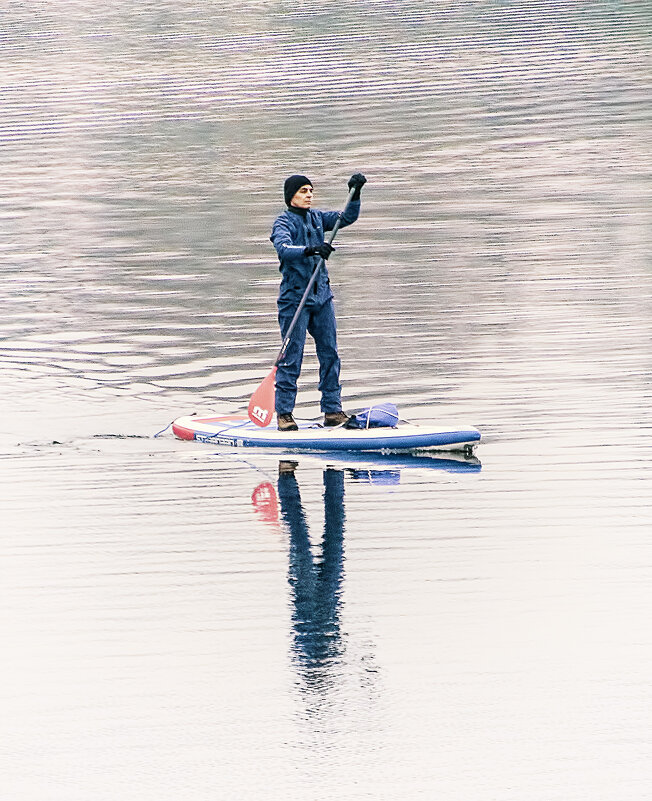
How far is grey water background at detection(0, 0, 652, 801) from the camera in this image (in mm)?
7930

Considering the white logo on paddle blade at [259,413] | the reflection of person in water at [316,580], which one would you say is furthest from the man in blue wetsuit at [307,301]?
the reflection of person in water at [316,580]

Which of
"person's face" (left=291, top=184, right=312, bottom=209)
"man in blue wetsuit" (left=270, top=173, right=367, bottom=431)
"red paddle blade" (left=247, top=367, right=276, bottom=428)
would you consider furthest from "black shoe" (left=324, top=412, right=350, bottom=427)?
"person's face" (left=291, top=184, right=312, bottom=209)

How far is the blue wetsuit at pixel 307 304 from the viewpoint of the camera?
14266 millimetres

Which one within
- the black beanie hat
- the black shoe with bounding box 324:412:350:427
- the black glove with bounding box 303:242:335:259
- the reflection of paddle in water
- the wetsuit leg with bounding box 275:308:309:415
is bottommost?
the reflection of paddle in water

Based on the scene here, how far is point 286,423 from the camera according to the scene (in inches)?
571

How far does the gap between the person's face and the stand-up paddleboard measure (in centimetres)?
165

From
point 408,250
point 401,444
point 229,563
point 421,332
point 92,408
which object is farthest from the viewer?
point 408,250

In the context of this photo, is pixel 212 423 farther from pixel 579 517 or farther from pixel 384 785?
pixel 384 785

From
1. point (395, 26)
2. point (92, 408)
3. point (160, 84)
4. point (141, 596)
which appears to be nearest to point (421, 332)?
point (92, 408)

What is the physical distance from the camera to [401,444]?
13.8 m

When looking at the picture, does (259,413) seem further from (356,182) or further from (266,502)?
(266,502)

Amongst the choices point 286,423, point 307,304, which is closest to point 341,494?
point 286,423

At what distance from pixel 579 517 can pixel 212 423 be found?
395cm

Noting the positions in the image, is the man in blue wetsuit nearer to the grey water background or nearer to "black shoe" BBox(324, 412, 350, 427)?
"black shoe" BBox(324, 412, 350, 427)
